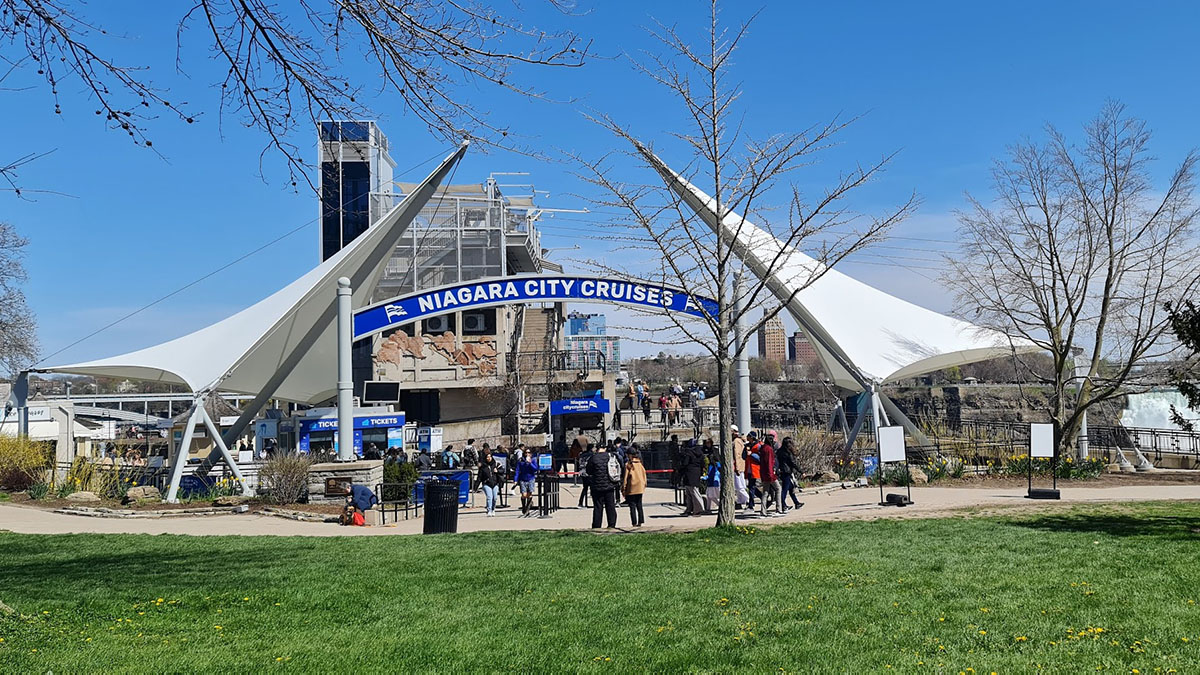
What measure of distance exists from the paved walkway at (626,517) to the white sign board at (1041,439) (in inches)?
37.8

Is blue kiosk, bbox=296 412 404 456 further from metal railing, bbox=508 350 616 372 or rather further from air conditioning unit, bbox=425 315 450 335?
air conditioning unit, bbox=425 315 450 335

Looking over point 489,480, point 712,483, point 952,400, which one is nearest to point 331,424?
point 489,480

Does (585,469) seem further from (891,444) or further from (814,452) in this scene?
(814,452)

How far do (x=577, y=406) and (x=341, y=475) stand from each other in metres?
14.7

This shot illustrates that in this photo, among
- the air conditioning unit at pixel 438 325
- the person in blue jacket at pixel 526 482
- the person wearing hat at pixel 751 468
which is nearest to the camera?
the person wearing hat at pixel 751 468

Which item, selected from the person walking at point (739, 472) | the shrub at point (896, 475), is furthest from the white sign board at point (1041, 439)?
the person walking at point (739, 472)

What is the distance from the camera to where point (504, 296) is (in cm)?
2150

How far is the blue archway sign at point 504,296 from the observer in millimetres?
20969

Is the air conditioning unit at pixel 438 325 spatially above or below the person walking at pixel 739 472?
above

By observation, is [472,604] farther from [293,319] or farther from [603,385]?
[603,385]

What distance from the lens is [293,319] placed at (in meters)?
22.1

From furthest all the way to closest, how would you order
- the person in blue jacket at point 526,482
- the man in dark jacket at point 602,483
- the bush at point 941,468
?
the bush at point 941,468, the person in blue jacket at point 526,482, the man in dark jacket at point 602,483

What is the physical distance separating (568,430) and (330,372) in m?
21.6

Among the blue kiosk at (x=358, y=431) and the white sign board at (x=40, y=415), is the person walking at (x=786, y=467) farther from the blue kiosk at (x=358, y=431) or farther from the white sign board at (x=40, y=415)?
the white sign board at (x=40, y=415)
